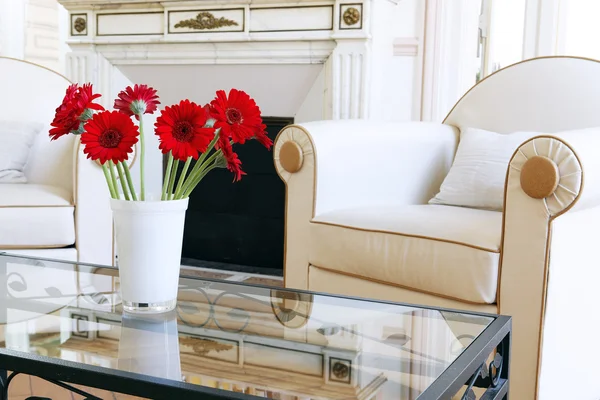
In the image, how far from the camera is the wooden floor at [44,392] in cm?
161

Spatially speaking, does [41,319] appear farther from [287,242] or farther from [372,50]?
[372,50]

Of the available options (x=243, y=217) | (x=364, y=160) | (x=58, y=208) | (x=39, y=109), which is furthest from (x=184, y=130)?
(x=243, y=217)

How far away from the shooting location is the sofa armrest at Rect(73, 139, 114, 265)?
7.06 feet

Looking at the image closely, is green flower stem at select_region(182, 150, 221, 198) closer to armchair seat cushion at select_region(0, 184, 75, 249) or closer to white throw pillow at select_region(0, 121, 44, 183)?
armchair seat cushion at select_region(0, 184, 75, 249)

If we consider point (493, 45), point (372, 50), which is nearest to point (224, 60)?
point (372, 50)

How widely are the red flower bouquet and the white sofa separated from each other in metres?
1.04

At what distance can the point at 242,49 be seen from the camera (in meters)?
3.07

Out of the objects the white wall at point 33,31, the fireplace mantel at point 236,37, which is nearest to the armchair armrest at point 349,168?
the fireplace mantel at point 236,37

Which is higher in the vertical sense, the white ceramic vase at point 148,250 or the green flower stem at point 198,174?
the green flower stem at point 198,174

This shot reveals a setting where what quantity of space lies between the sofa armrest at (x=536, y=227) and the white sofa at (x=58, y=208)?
1192mm

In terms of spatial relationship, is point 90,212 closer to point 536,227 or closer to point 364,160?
point 364,160

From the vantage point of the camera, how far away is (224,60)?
123 inches

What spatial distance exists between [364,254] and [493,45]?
5.76 feet

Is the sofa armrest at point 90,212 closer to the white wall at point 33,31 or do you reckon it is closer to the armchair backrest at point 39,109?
the armchair backrest at point 39,109
